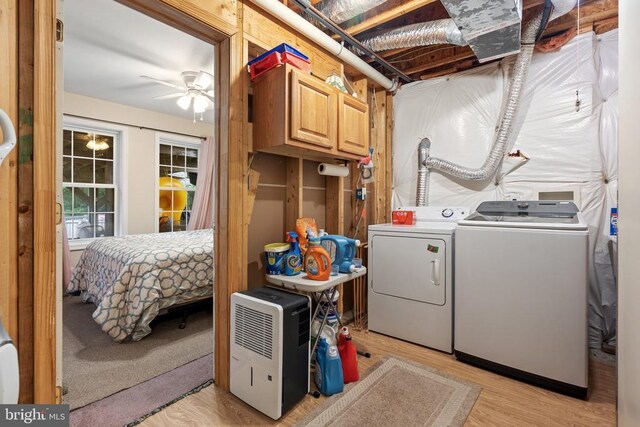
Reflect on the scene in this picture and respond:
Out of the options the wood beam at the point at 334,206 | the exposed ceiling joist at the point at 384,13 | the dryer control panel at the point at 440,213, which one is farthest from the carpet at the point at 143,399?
the exposed ceiling joist at the point at 384,13

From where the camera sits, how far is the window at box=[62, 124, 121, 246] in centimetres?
409

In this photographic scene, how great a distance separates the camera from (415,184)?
3266 mm

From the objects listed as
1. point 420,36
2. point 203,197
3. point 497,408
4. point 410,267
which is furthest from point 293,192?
point 203,197

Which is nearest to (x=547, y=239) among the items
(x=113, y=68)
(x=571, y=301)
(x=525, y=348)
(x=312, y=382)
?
(x=571, y=301)

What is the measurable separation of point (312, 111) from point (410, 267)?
1.50 m

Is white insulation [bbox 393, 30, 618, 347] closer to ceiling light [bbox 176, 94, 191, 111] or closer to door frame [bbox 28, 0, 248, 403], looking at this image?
door frame [bbox 28, 0, 248, 403]

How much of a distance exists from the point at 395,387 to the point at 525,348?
0.91 meters

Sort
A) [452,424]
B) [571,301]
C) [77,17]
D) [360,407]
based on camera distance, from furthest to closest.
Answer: [77,17] < [571,301] < [360,407] < [452,424]

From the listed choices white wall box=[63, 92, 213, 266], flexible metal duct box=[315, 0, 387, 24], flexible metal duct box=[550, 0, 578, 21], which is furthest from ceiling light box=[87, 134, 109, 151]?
flexible metal duct box=[550, 0, 578, 21]

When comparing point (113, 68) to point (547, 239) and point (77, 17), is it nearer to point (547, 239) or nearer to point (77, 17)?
point (77, 17)

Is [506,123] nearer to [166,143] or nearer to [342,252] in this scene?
[342,252]

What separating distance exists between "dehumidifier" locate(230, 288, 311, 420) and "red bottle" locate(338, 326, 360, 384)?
29 cm

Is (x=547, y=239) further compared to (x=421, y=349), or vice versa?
(x=421, y=349)

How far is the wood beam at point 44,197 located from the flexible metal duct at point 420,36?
2.20 m
